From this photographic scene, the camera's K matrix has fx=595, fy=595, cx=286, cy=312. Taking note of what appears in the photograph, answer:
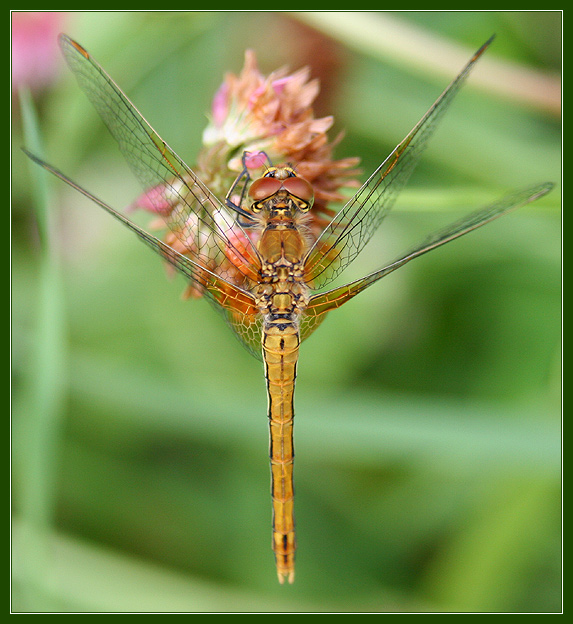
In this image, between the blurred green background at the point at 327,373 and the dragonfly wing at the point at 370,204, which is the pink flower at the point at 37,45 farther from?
the dragonfly wing at the point at 370,204

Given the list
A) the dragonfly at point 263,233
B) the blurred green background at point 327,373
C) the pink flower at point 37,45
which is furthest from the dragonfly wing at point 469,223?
the pink flower at point 37,45

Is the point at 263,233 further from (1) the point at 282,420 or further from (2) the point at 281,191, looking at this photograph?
(1) the point at 282,420

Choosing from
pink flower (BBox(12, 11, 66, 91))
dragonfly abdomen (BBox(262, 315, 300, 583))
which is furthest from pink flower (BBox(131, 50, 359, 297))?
pink flower (BBox(12, 11, 66, 91))

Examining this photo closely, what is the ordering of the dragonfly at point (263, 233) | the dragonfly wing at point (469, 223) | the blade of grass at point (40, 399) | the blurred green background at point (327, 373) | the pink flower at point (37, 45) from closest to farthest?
the dragonfly wing at point (469, 223) < the dragonfly at point (263, 233) < the blade of grass at point (40, 399) < the blurred green background at point (327, 373) < the pink flower at point (37, 45)

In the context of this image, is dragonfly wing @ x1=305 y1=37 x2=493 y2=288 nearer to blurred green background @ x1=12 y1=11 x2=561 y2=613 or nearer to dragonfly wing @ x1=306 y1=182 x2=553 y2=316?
dragonfly wing @ x1=306 y1=182 x2=553 y2=316

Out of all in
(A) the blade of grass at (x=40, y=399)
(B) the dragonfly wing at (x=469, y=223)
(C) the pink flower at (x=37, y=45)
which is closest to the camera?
(B) the dragonfly wing at (x=469, y=223)

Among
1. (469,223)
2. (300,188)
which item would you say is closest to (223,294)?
(300,188)

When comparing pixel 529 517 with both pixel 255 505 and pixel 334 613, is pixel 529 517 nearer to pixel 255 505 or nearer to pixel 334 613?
pixel 334 613
